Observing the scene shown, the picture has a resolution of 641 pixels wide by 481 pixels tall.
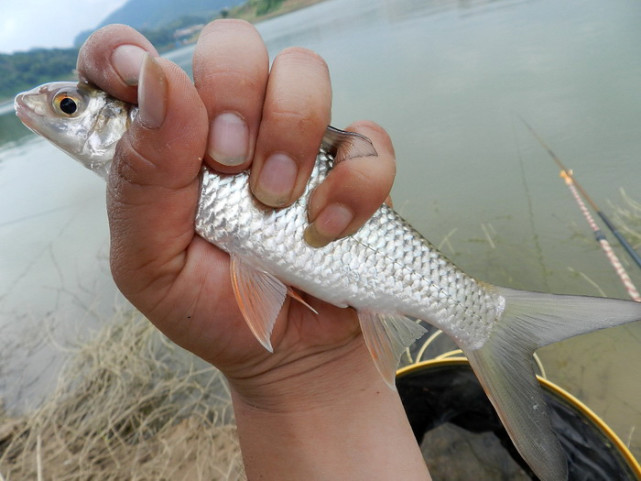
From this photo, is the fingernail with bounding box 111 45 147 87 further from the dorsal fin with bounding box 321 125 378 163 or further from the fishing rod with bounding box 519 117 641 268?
the fishing rod with bounding box 519 117 641 268

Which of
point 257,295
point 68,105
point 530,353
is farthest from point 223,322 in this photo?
point 530,353

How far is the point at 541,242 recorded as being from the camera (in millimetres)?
3381

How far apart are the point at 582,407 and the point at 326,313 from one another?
48.0 inches

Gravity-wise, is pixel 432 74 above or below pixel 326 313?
below

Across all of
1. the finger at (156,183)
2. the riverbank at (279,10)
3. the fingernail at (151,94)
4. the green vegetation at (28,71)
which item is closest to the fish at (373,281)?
the finger at (156,183)

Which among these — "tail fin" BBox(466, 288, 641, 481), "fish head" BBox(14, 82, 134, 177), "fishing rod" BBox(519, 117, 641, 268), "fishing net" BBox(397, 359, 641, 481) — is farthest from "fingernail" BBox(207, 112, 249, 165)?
"fishing rod" BBox(519, 117, 641, 268)

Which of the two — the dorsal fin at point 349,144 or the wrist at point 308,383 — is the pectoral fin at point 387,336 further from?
the dorsal fin at point 349,144

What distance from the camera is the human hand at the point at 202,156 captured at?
1024 millimetres

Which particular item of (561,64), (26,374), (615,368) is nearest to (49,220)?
(26,374)

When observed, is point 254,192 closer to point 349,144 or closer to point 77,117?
point 349,144

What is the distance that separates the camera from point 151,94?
94 cm

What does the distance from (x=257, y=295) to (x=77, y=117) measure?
73 centimetres

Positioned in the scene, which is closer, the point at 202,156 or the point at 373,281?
the point at 202,156

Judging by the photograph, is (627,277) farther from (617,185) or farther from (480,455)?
(480,455)
